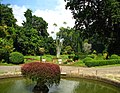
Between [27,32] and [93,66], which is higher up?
[27,32]

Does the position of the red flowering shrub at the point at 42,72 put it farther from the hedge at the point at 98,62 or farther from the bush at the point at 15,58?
the bush at the point at 15,58

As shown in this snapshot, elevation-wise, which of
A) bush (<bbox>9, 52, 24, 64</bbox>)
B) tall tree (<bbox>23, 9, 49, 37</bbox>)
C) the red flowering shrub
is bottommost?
the red flowering shrub

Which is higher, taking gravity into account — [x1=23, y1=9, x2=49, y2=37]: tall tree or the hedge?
[x1=23, y1=9, x2=49, y2=37]: tall tree

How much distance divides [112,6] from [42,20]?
81.7m

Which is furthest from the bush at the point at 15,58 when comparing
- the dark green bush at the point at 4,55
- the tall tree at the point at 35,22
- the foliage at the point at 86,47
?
the tall tree at the point at 35,22

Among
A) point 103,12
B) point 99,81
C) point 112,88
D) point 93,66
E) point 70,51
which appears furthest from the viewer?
point 70,51

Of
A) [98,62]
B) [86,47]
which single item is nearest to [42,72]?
[98,62]

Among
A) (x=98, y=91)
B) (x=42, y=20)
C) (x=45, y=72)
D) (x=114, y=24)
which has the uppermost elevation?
(x=42, y=20)

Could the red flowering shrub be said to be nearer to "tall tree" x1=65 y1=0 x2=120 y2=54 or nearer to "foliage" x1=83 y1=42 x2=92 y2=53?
"tall tree" x1=65 y1=0 x2=120 y2=54

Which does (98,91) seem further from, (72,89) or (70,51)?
(70,51)

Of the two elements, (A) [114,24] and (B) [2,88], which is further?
(B) [2,88]

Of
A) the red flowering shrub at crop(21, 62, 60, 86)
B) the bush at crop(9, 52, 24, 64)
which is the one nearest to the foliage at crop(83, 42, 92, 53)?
the bush at crop(9, 52, 24, 64)

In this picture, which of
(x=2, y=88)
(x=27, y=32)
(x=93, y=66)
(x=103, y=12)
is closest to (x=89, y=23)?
(x=103, y=12)

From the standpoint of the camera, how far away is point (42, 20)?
97.1 m
